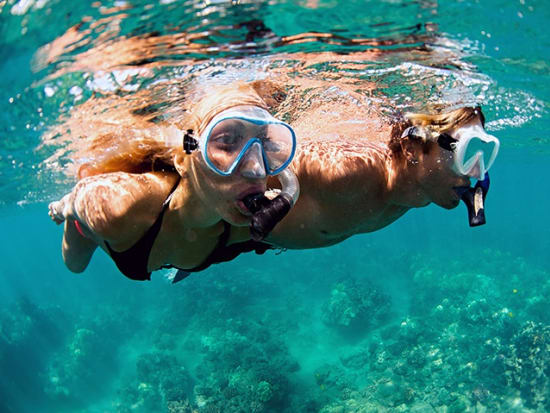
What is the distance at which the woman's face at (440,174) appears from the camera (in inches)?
127

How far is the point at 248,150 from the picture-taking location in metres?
2.52

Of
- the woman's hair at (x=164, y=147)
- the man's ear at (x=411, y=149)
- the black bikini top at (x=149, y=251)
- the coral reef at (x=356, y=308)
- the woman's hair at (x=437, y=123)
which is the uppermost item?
the woman's hair at (x=164, y=147)

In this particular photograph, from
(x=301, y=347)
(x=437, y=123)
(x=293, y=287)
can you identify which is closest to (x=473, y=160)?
(x=437, y=123)

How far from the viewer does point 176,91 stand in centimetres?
646

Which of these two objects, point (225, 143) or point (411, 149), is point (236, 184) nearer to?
point (225, 143)

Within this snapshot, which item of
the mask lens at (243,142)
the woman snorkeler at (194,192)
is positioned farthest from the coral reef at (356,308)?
the mask lens at (243,142)

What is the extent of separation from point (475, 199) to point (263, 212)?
2.06 metres

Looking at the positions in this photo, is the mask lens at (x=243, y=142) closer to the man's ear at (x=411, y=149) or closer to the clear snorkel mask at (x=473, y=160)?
the man's ear at (x=411, y=149)

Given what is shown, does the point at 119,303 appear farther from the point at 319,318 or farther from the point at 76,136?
the point at 76,136

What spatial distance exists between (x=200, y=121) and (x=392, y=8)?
356 centimetres

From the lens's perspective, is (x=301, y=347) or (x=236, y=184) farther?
(x=301, y=347)

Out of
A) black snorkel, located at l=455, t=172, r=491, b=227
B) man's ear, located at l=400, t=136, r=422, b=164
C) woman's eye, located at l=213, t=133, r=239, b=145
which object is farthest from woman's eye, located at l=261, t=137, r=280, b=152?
black snorkel, located at l=455, t=172, r=491, b=227

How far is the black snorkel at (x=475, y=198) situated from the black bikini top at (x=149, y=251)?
2.05m

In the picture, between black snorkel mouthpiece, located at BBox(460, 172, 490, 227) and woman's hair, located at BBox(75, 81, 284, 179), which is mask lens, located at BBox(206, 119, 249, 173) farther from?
black snorkel mouthpiece, located at BBox(460, 172, 490, 227)
